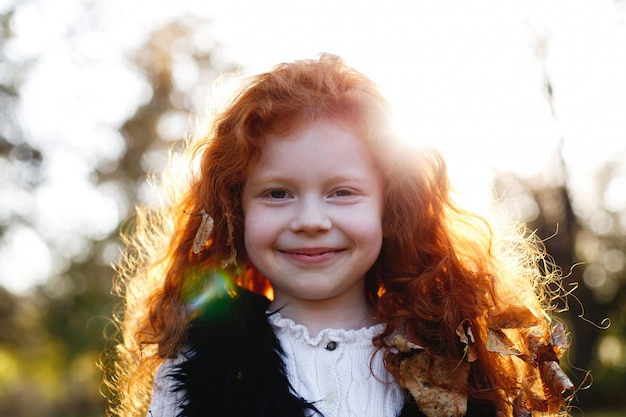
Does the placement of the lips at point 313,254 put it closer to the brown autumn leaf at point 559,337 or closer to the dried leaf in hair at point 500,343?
the dried leaf in hair at point 500,343

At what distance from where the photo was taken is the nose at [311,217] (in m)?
2.11

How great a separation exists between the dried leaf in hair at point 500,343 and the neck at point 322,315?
1.28 feet

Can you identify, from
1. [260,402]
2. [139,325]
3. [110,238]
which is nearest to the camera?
[260,402]

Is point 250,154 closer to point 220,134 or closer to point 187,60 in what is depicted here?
point 220,134

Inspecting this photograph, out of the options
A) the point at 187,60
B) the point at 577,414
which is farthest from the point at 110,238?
the point at 577,414

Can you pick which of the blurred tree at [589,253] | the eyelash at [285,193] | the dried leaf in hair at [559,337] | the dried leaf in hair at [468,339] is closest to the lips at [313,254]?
the eyelash at [285,193]

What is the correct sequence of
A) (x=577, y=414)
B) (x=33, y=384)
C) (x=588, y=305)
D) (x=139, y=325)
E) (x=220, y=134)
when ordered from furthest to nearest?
(x=33, y=384) → (x=588, y=305) → (x=577, y=414) → (x=139, y=325) → (x=220, y=134)

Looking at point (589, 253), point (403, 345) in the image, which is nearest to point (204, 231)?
point (403, 345)

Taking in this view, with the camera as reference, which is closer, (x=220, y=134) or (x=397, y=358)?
(x=397, y=358)

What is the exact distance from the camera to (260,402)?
2066 mm

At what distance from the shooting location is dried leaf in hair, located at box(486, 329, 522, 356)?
2.13m

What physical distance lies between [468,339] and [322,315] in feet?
1.60

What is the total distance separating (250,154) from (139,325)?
872mm

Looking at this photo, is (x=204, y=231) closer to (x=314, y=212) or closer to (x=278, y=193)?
(x=278, y=193)
